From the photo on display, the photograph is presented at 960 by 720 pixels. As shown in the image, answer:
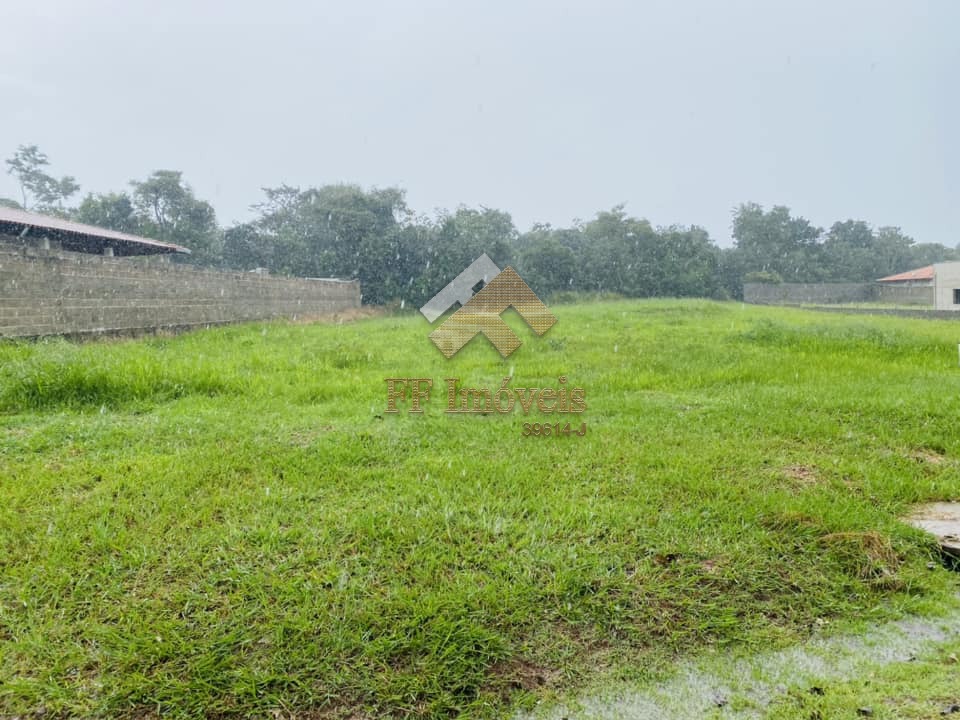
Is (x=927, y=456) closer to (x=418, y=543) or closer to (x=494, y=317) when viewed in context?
(x=418, y=543)

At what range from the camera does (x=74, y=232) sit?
11.0m

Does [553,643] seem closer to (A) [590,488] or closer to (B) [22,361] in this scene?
(A) [590,488]

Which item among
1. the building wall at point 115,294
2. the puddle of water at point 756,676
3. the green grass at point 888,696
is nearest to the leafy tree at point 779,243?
the building wall at point 115,294

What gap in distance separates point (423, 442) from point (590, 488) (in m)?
1.06

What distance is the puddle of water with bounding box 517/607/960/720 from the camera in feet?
4.68

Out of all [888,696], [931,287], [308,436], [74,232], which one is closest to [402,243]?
[74,232]

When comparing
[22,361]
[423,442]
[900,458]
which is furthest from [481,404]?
[22,361]

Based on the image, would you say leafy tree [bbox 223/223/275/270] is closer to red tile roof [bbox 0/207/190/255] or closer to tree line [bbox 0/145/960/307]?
tree line [bbox 0/145/960/307]

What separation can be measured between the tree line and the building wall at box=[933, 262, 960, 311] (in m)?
6.66

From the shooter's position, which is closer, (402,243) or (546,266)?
(402,243)

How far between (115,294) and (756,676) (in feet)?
28.7

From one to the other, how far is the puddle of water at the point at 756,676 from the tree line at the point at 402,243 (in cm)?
1726

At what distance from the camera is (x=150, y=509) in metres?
2.20

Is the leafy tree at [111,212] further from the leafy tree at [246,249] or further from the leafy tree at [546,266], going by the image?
the leafy tree at [546,266]
